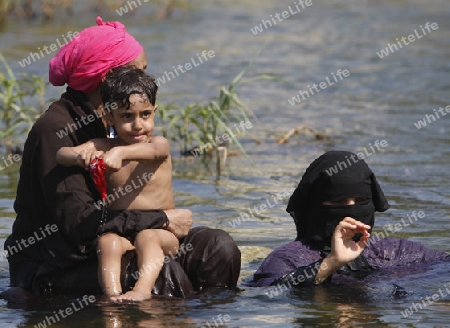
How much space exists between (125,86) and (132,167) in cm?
46

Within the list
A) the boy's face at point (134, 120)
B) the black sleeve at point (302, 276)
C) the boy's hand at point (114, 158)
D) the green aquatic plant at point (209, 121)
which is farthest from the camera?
the green aquatic plant at point (209, 121)

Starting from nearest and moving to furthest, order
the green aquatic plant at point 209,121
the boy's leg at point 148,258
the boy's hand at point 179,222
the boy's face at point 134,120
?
the boy's leg at point 148,258 < the boy's face at point 134,120 < the boy's hand at point 179,222 < the green aquatic plant at point 209,121

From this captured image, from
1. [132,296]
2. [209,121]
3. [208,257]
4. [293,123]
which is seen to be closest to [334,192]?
[208,257]

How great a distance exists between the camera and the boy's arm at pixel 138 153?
212 inches

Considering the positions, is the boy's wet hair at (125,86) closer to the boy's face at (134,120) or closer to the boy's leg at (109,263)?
the boy's face at (134,120)

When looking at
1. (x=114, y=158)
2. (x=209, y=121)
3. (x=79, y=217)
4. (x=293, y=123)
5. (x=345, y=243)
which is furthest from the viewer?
(x=293, y=123)

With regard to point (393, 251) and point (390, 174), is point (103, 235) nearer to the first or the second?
point (393, 251)

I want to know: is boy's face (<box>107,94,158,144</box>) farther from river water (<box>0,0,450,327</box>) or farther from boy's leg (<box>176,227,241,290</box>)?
river water (<box>0,0,450,327</box>)

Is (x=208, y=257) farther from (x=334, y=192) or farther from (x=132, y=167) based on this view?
(x=334, y=192)

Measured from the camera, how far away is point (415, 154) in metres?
10.6

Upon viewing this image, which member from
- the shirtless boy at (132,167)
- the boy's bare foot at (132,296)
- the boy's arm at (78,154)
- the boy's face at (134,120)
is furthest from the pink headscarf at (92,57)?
the boy's bare foot at (132,296)

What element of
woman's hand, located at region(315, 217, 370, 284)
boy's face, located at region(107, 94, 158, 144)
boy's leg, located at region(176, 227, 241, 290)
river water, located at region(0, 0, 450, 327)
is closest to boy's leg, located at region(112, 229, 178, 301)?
river water, located at region(0, 0, 450, 327)

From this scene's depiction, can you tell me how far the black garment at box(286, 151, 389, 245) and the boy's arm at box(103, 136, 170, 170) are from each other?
88 cm

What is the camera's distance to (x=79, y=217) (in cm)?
561
